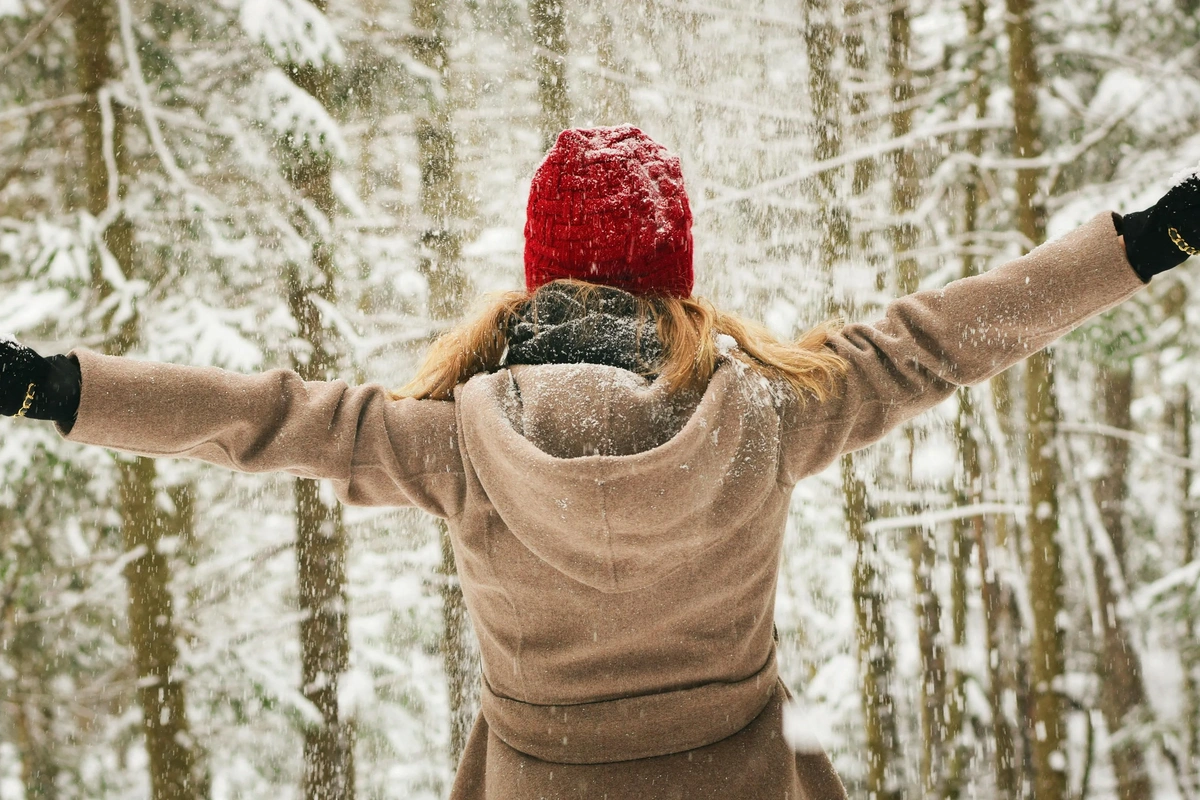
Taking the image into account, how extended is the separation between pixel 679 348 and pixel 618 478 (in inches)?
10.4

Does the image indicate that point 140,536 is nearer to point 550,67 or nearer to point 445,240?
point 445,240

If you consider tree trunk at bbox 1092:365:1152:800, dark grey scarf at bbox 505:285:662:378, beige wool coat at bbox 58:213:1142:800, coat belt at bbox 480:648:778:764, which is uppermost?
dark grey scarf at bbox 505:285:662:378

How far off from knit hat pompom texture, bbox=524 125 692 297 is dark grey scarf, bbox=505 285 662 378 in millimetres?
89

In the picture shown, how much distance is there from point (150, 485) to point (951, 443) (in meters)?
5.07

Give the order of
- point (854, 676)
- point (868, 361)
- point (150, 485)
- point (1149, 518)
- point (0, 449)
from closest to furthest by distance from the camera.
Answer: point (868, 361) → point (0, 449) → point (150, 485) → point (854, 676) → point (1149, 518)

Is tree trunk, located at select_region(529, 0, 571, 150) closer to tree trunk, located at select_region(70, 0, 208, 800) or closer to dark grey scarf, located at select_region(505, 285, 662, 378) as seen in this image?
tree trunk, located at select_region(70, 0, 208, 800)

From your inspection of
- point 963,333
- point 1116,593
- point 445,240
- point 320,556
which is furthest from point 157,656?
point 1116,593

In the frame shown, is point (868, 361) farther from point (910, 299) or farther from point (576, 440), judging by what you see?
point (576, 440)

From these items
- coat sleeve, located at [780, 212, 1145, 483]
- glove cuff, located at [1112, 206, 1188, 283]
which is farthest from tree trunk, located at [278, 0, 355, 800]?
glove cuff, located at [1112, 206, 1188, 283]

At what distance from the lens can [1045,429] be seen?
4.61m

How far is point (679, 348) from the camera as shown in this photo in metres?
1.31

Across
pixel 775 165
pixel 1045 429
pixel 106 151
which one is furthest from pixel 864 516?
pixel 106 151

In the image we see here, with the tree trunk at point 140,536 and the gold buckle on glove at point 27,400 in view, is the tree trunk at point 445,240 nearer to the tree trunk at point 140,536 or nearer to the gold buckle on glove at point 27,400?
the tree trunk at point 140,536

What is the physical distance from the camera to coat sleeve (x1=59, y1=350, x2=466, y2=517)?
1192mm
